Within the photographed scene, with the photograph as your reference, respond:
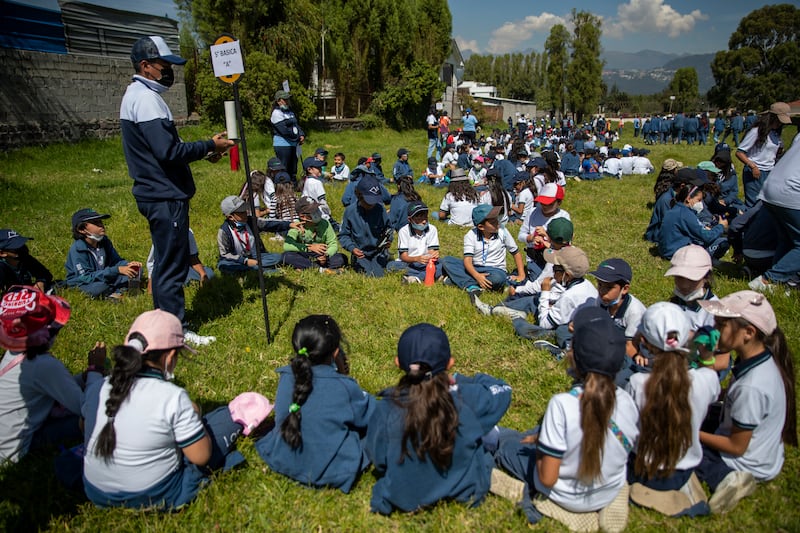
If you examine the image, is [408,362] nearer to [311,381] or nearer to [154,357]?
[311,381]

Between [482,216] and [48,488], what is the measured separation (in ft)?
16.6

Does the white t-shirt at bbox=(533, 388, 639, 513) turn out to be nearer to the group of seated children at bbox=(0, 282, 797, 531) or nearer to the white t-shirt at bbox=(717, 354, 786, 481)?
the group of seated children at bbox=(0, 282, 797, 531)

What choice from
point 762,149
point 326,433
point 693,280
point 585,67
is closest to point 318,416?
point 326,433

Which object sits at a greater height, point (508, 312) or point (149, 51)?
point (149, 51)

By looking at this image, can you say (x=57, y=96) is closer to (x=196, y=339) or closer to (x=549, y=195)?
(x=196, y=339)

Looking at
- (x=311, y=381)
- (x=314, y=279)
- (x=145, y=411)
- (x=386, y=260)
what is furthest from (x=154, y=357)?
(x=386, y=260)

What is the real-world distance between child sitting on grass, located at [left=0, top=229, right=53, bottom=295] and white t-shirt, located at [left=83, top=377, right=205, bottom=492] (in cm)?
318

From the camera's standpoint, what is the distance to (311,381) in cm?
296

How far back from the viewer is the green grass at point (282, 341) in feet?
9.48

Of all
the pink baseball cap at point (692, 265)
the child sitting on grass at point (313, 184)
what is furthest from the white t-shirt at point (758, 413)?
the child sitting on grass at point (313, 184)

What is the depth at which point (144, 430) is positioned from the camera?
2.61 metres

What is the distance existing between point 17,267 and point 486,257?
17.9 ft

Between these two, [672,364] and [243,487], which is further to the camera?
[243,487]

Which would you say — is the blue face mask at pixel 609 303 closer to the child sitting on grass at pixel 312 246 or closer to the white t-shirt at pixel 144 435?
the white t-shirt at pixel 144 435
